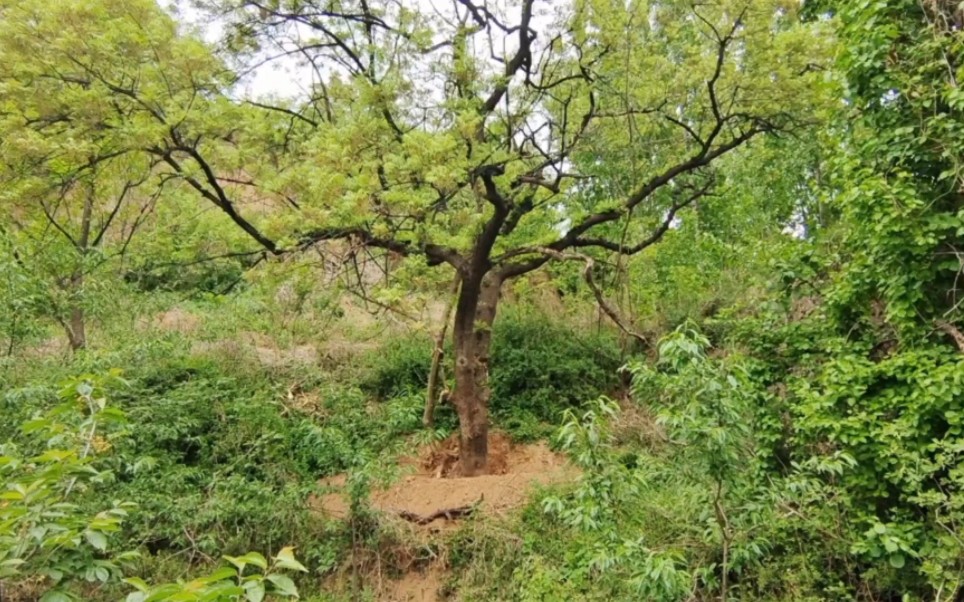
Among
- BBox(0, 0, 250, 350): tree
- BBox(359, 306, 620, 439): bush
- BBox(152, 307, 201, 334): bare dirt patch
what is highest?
BBox(0, 0, 250, 350): tree

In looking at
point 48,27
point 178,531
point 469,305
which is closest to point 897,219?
point 469,305

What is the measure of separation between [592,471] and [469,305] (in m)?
4.14

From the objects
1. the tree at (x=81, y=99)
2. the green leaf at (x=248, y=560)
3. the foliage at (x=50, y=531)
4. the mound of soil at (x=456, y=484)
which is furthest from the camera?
the mound of soil at (x=456, y=484)

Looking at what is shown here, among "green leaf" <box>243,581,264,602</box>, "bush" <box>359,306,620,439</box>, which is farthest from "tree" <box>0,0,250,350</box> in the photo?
"green leaf" <box>243,581,264,602</box>

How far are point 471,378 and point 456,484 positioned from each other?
1.41 m

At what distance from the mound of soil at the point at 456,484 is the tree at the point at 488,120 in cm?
42

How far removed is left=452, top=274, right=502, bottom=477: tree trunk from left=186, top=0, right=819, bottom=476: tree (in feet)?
0.06

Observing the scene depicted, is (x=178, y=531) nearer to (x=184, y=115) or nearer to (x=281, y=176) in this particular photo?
(x=281, y=176)

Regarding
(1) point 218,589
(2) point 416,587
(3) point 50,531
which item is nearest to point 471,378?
(2) point 416,587

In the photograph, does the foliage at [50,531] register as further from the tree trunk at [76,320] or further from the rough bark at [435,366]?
the rough bark at [435,366]

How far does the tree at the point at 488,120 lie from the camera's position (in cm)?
614

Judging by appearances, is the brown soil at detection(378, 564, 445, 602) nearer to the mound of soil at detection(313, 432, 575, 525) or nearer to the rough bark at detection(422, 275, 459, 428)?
the mound of soil at detection(313, 432, 575, 525)

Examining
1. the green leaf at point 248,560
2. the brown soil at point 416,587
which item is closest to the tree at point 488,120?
the brown soil at point 416,587

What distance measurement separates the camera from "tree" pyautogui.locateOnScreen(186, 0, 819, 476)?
6.14 metres
